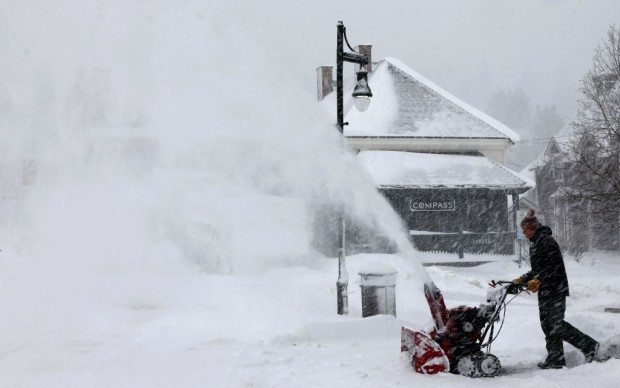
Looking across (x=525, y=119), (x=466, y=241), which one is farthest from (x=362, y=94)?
(x=525, y=119)

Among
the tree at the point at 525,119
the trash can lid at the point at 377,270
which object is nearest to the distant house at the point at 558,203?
the trash can lid at the point at 377,270

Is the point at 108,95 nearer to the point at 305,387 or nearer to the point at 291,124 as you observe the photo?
the point at 291,124

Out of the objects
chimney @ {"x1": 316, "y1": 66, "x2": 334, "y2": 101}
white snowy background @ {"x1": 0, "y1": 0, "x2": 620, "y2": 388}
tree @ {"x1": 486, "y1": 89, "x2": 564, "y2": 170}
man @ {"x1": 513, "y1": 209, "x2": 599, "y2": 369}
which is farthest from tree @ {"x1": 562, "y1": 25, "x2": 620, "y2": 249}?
tree @ {"x1": 486, "y1": 89, "x2": 564, "y2": 170}

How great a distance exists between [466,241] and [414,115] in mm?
6841

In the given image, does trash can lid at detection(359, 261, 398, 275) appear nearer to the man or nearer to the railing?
the man

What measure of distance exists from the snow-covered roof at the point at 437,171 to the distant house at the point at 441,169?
41 mm

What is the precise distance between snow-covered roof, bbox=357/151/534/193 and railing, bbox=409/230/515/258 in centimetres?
222

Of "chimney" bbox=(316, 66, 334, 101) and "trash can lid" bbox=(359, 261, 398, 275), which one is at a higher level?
"chimney" bbox=(316, 66, 334, 101)

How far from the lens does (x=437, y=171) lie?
1014 inches

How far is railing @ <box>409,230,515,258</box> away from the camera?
2577 centimetres

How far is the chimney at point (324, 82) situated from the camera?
34.3 metres

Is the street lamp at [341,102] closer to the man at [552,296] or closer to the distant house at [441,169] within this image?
the man at [552,296]

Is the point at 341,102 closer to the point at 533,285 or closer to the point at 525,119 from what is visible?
the point at 533,285

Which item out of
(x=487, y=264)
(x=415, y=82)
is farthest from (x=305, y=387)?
(x=415, y=82)
